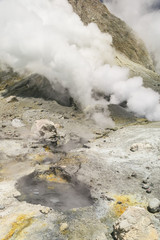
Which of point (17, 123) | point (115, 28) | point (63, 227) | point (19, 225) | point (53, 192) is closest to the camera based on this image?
point (63, 227)

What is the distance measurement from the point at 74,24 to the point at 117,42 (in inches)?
704

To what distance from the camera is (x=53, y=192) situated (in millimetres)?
10258

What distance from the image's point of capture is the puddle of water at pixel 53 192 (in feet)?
30.4

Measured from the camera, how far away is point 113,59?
36812mm

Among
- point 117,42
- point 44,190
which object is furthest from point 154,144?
point 117,42

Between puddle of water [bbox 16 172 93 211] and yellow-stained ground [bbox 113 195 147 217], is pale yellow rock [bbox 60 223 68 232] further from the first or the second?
yellow-stained ground [bbox 113 195 147 217]

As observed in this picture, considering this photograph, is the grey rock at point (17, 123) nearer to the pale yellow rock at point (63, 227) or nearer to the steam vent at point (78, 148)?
the steam vent at point (78, 148)

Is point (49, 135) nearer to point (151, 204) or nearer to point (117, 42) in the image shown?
point (151, 204)

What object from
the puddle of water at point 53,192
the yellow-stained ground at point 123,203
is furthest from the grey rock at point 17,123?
the yellow-stained ground at point 123,203

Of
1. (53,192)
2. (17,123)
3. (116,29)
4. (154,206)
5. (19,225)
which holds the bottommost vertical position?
(19,225)

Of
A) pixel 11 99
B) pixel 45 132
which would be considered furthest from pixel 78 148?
pixel 11 99

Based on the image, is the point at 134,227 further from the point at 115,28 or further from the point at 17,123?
the point at 115,28

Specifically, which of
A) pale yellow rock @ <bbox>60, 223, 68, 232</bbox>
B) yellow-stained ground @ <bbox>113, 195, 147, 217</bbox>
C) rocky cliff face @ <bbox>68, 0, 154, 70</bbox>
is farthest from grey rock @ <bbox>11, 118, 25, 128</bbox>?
rocky cliff face @ <bbox>68, 0, 154, 70</bbox>

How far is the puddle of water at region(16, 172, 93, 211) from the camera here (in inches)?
365
